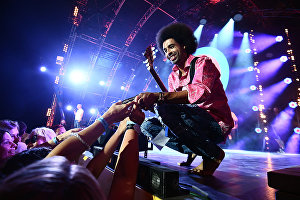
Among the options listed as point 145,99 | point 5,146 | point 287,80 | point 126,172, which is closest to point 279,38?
point 287,80

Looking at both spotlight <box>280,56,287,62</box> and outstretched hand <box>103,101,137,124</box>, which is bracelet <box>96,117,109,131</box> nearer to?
outstretched hand <box>103,101,137,124</box>

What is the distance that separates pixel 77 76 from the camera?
13.4 m

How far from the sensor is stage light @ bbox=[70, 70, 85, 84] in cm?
1318

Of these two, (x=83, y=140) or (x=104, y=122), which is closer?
(x=83, y=140)

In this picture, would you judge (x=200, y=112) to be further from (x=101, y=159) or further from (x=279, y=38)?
(x=279, y=38)

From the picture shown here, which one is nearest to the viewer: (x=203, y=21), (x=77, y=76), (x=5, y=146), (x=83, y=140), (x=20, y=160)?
(x=20, y=160)

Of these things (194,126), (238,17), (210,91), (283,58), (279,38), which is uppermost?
(238,17)

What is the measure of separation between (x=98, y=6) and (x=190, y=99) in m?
10.9

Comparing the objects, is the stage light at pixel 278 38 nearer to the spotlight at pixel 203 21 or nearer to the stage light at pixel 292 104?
the stage light at pixel 292 104

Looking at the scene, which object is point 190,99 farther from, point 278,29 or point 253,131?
point 278,29

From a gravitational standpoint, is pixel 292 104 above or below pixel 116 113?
above

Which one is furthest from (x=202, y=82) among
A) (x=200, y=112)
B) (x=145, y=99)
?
(x=145, y=99)

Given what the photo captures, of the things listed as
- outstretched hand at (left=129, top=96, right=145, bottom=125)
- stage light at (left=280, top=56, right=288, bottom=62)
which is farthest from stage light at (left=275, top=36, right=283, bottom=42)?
outstretched hand at (left=129, top=96, right=145, bottom=125)

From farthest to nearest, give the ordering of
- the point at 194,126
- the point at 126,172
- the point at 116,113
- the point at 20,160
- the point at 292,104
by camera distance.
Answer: the point at 292,104 < the point at 194,126 < the point at 116,113 < the point at 126,172 < the point at 20,160
